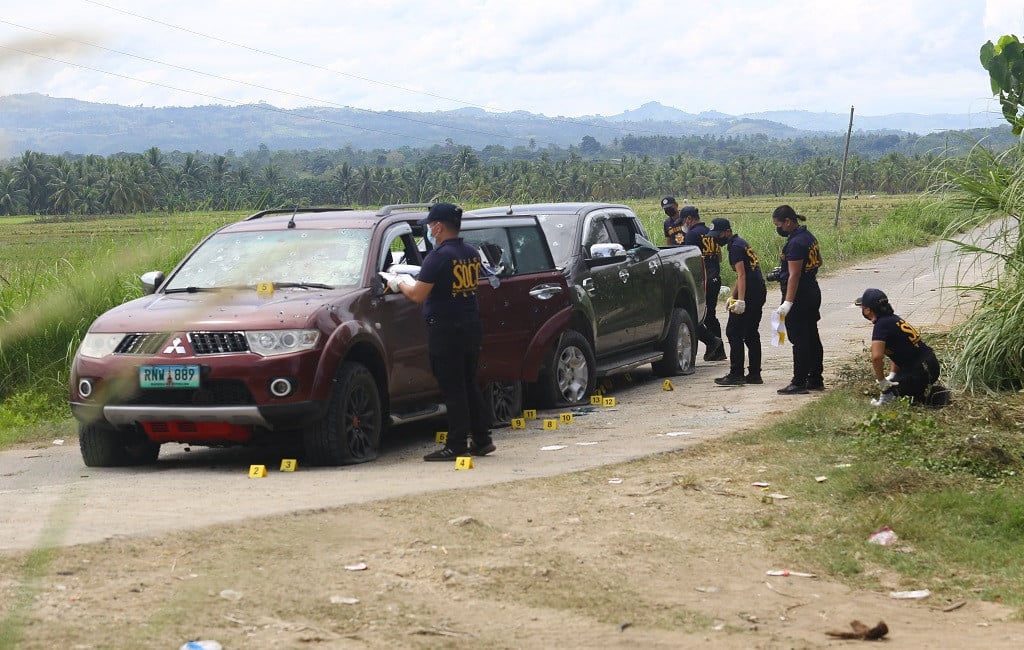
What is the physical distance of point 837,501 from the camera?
25.0 feet

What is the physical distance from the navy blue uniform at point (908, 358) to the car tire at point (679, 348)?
380cm

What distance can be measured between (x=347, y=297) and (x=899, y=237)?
37.9 meters

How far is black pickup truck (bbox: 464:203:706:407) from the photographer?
39.9 ft

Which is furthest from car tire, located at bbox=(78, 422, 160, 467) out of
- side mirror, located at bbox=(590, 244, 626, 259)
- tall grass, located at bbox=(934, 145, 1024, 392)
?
tall grass, located at bbox=(934, 145, 1024, 392)

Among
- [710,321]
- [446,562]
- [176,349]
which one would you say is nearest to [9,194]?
[446,562]

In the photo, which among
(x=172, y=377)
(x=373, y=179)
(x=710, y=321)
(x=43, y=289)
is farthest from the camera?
(x=373, y=179)

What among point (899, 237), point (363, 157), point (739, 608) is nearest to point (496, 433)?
point (739, 608)

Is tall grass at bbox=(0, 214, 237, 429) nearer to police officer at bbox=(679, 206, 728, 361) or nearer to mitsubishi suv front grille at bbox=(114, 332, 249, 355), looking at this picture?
mitsubishi suv front grille at bbox=(114, 332, 249, 355)

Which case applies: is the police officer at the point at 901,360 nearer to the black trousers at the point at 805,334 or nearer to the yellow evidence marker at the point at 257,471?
the black trousers at the point at 805,334

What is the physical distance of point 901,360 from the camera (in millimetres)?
10742

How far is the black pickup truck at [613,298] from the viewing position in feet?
39.9

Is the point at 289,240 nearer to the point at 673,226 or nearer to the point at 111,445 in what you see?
the point at 111,445

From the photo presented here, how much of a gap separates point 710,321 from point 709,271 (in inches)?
26.3

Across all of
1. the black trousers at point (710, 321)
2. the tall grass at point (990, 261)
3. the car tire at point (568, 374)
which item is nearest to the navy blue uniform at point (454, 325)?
the car tire at point (568, 374)
